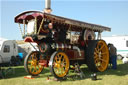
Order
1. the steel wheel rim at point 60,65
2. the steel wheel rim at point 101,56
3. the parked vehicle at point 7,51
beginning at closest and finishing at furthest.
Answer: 1. the steel wheel rim at point 60,65
2. the steel wheel rim at point 101,56
3. the parked vehicle at point 7,51

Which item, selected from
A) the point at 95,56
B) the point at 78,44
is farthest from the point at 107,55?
the point at 78,44

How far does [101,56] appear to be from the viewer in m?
8.41

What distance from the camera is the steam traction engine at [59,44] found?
6181 mm

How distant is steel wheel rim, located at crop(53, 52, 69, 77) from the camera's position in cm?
604

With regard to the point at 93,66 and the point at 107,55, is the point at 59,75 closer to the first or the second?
the point at 93,66

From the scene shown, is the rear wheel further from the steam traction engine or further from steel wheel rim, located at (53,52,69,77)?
steel wheel rim, located at (53,52,69,77)

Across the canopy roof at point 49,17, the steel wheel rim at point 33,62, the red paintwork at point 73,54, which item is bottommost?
the steel wheel rim at point 33,62

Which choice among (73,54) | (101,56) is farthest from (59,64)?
(101,56)

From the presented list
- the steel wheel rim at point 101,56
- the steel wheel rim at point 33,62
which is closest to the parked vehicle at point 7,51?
the steel wheel rim at point 33,62

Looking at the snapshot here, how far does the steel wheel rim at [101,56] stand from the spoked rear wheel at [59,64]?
87.9 inches

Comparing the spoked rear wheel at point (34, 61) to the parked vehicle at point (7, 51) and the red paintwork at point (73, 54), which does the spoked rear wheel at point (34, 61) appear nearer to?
the red paintwork at point (73, 54)

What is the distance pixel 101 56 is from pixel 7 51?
7772mm

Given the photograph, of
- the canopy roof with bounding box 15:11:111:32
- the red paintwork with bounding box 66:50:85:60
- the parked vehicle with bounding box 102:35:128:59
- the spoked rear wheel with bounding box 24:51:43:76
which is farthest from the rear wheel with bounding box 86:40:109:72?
the parked vehicle with bounding box 102:35:128:59

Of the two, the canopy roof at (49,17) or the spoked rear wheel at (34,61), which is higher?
the canopy roof at (49,17)
